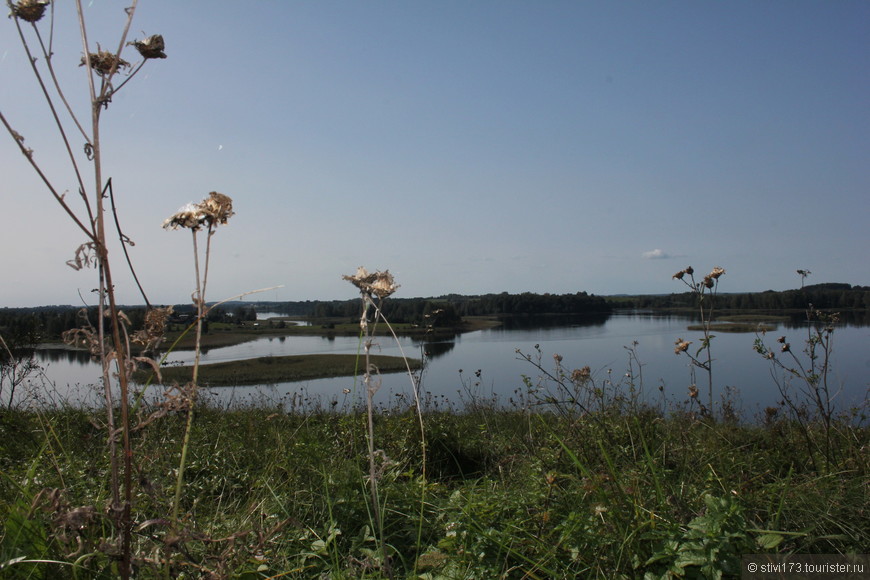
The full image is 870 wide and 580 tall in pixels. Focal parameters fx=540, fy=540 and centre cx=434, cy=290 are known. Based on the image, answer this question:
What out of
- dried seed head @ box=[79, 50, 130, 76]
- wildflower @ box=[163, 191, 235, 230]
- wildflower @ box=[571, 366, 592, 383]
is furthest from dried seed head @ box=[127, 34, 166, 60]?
wildflower @ box=[571, 366, 592, 383]

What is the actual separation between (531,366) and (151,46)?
18118 mm

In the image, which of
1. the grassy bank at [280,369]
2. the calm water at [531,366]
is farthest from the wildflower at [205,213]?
the grassy bank at [280,369]

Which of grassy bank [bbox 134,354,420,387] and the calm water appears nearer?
the calm water

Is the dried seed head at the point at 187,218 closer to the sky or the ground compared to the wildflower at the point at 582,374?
closer to the sky

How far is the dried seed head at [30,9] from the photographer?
3.23 feet

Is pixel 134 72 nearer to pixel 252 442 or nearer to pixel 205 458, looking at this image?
pixel 205 458

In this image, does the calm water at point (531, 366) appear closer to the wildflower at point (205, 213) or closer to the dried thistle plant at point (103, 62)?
the wildflower at point (205, 213)

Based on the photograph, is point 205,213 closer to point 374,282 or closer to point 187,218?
point 187,218

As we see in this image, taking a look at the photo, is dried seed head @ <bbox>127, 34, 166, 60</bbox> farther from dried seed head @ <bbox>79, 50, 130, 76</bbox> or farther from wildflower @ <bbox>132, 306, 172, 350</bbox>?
wildflower @ <bbox>132, 306, 172, 350</bbox>

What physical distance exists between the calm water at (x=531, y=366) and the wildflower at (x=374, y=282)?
5.03 ft

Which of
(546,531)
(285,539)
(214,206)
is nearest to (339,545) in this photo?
(285,539)

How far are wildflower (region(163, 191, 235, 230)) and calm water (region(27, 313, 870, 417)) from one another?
4.68 feet

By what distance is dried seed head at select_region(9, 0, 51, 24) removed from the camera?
3.23 feet

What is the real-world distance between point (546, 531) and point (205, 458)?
81.0 inches
